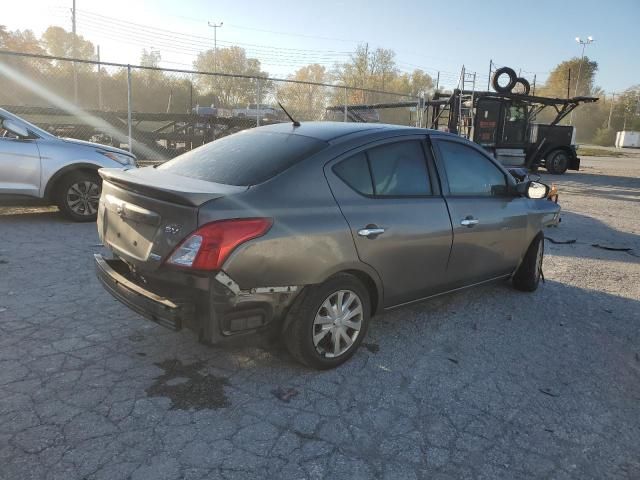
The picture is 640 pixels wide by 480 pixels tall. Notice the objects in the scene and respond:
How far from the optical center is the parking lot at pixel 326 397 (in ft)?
8.09

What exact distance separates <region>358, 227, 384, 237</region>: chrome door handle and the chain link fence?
30.0 ft

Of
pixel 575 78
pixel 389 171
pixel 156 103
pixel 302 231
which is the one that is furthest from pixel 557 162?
pixel 575 78

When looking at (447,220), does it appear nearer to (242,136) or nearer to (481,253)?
(481,253)

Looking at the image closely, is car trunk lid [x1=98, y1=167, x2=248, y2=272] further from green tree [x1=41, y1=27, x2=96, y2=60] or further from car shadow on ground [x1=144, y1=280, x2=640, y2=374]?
green tree [x1=41, y1=27, x2=96, y2=60]

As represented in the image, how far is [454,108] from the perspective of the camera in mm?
17125

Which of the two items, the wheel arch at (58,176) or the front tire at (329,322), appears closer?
the front tire at (329,322)

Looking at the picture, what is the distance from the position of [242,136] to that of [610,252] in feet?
19.4

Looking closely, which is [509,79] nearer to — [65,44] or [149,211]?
[149,211]

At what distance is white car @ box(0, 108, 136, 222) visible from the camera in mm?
6766

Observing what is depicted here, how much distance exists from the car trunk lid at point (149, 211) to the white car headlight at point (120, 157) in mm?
4265

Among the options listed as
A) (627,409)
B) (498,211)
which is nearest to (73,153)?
(498,211)

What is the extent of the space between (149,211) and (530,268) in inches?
149

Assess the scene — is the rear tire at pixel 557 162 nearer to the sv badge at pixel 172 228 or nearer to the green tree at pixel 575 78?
the sv badge at pixel 172 228

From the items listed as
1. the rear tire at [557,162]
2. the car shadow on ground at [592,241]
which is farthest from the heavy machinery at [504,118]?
the car shadow on ground at [592,241]
